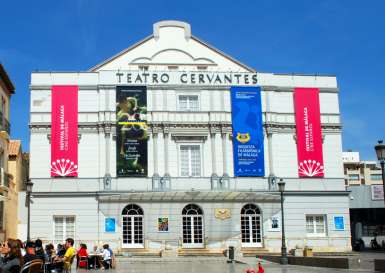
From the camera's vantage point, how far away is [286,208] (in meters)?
A: 38.4

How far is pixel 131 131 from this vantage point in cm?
3784

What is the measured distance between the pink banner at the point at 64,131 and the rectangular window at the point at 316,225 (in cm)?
1494

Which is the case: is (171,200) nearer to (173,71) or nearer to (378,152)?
(173,71)

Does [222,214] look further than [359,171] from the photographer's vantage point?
No

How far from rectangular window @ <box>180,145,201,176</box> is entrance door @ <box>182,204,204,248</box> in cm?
212

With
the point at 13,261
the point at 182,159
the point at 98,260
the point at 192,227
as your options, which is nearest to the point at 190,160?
the point at 182,159

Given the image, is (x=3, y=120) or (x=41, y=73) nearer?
(x=3, y=120)

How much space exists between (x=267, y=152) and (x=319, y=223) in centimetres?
562

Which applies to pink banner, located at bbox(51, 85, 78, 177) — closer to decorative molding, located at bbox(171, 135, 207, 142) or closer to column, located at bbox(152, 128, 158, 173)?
column, located at bbox(152, 128, 158, 173)

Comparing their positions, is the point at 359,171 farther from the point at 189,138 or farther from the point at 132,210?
the point at 132,210

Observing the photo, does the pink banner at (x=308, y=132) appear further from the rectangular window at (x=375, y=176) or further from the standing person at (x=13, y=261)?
the rectangular window at (x=375, y=176)

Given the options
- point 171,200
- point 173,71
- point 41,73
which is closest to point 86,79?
point 41,73

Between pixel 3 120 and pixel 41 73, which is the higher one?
pixel 41 73

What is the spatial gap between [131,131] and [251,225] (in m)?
9.50
